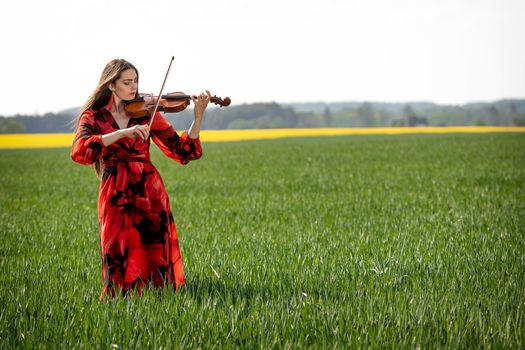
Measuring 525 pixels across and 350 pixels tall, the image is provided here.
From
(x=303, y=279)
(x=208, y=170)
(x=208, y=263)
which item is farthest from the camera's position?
(x=208, y=170)

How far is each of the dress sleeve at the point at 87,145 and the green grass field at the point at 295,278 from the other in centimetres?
106

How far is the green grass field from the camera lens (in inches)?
158

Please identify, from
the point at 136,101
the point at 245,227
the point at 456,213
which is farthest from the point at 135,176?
the point at 456,213

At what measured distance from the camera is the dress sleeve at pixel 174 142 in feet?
16.4

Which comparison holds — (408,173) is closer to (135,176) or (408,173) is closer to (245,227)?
(245,227)

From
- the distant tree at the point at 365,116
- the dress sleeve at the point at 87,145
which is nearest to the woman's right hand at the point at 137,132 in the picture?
the dress sleeve at the point at 87,145

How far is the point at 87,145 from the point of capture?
176 inches

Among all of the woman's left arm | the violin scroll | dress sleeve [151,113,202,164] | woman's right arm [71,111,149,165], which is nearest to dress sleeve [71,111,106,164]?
woman's right arm [71,111,149,165]

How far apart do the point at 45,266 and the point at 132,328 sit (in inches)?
95.5

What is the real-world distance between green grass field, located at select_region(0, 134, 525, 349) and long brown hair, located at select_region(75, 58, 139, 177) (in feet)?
4.35

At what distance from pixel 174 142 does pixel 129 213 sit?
2.27 feet

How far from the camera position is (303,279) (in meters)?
5.25

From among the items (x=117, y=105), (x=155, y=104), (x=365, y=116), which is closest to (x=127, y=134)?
(x=155, y=104)

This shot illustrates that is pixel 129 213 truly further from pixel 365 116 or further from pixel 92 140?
pixel 365 116
